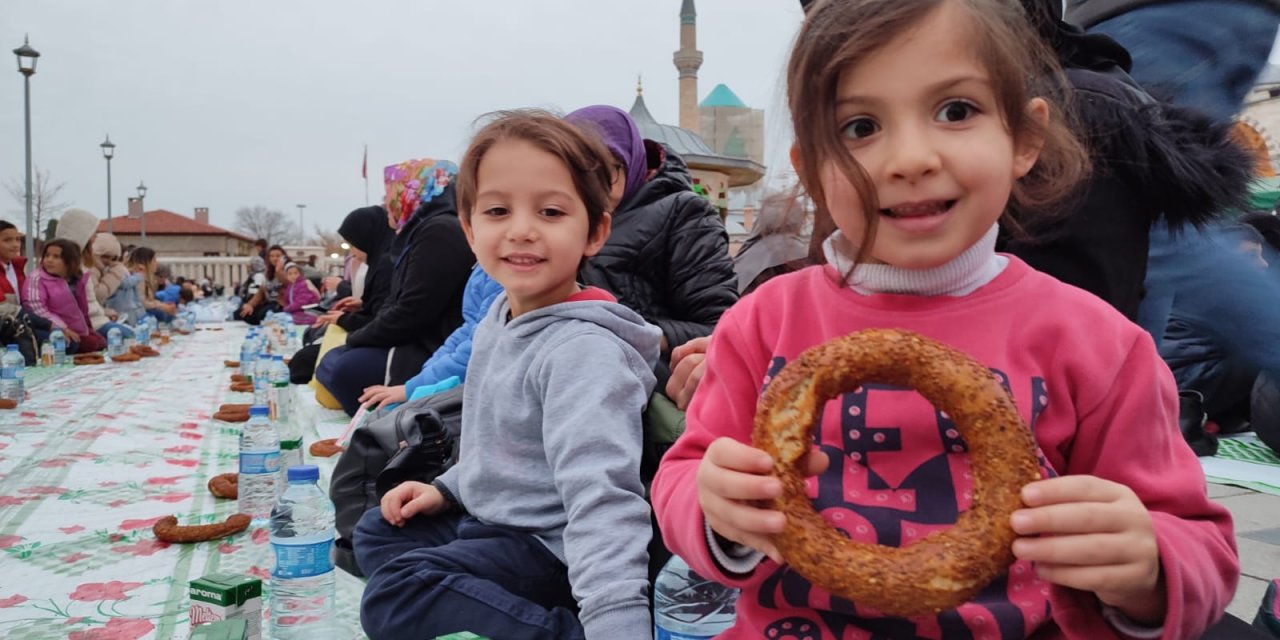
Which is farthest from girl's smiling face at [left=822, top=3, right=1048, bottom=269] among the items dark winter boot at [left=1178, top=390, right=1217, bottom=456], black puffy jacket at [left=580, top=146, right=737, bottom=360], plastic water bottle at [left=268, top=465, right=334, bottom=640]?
dark winter boot at [left=1178, top=390, right=1217, bottom=456]

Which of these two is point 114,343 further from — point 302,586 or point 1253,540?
point 1253,540

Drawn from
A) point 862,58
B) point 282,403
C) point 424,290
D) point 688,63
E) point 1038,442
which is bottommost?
point 282,403

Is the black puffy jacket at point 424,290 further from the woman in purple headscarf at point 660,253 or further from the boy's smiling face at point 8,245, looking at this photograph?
the boy's smiling face at point 8,245

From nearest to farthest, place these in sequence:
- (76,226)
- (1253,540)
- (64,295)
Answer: (1253,540) → (64,295) → (76,226)

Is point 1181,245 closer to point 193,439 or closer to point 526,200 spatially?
point 526,200

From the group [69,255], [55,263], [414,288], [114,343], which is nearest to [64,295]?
[55,263]

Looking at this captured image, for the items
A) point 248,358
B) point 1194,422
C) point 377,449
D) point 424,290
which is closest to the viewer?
point 377,449

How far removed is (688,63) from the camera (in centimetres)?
4359

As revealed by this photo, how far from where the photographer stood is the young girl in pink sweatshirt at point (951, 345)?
975 millimetres

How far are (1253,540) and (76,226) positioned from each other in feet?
38.3

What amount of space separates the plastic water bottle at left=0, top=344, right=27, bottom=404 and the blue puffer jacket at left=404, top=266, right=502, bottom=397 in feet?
13.0

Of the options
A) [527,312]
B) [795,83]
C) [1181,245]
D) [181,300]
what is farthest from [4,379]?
[181,300]

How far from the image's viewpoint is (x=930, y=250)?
1039mm

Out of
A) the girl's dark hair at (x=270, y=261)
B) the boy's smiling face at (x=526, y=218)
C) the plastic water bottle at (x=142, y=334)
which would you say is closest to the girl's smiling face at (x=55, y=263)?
the plastic water bottle at (x=142, y=334)
